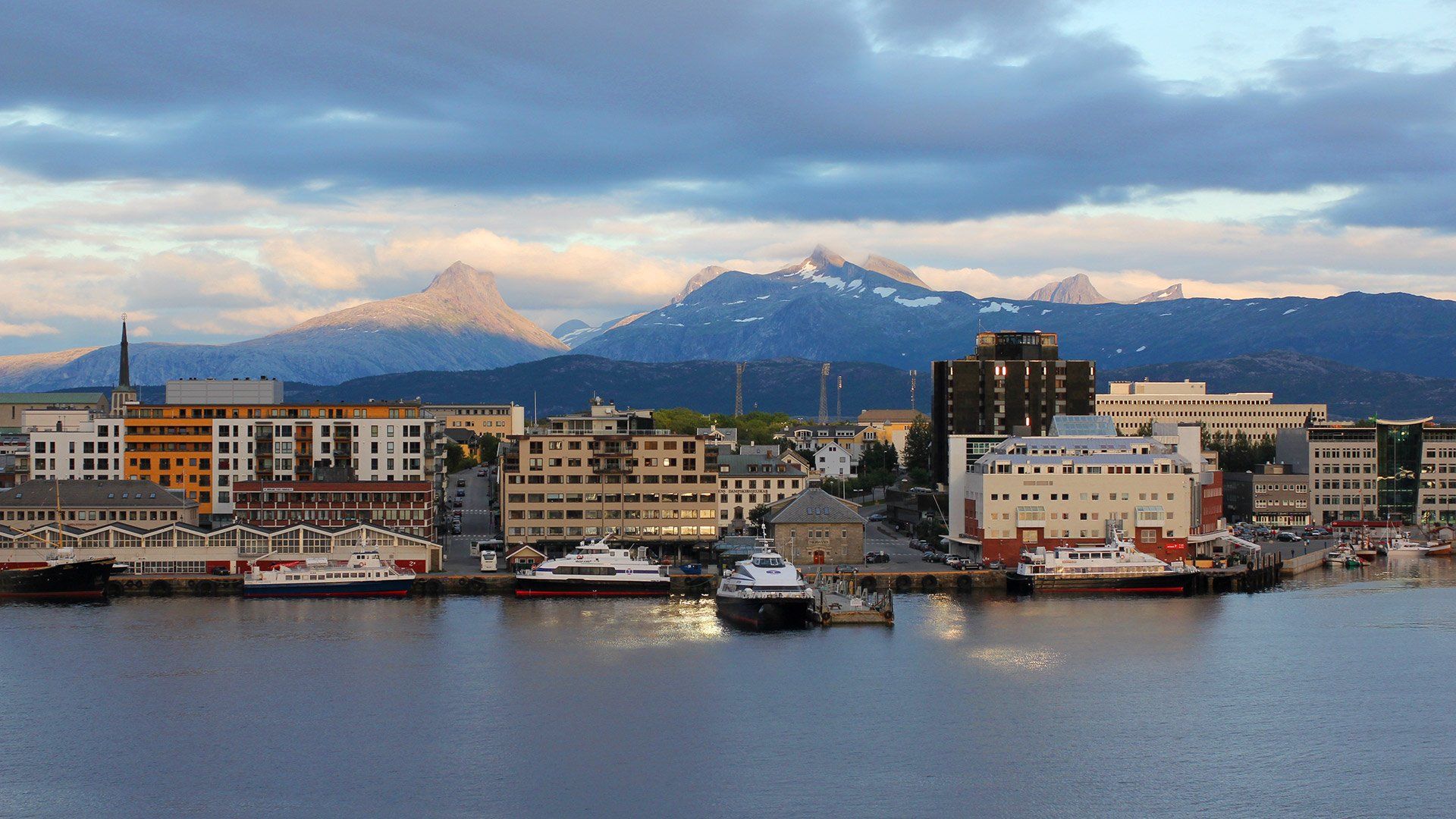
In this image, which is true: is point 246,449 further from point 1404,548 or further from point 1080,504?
point 1404,548

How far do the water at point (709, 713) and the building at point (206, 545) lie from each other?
6.80 meters

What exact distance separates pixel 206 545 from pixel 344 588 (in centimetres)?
736

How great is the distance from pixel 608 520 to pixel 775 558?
46.2 ft

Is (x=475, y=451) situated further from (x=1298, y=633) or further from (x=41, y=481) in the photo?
(x=1298, y=633)

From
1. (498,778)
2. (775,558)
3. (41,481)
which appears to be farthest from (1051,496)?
(41,481)

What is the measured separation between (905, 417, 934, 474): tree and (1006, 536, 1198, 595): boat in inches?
1682

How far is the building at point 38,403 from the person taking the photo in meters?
→ 117

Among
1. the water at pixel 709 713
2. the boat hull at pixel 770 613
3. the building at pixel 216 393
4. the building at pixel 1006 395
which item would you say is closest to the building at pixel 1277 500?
the building at pixel 1006 395

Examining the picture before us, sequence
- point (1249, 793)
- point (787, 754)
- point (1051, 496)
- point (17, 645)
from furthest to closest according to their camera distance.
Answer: point (1051, 496), point (17, 645), point (787, 754), point (1249, 793)

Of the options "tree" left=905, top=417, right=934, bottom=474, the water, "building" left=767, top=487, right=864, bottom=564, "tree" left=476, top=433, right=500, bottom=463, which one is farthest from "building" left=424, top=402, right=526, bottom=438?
the water

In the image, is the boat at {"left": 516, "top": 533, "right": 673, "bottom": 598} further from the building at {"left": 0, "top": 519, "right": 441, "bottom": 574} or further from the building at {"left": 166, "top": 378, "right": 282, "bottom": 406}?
the building at {"left": 166, "top": 378, "right": 282, "bottom": 406}

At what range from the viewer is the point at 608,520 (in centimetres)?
7556

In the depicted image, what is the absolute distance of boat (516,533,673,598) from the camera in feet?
221

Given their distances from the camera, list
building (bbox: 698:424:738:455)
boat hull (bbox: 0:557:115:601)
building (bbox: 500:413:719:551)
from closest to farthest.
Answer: boat hull (bbox: 0:557:115:601), building (bbox: 500:413:719:551), building (bbox: 698:424:738:455)
